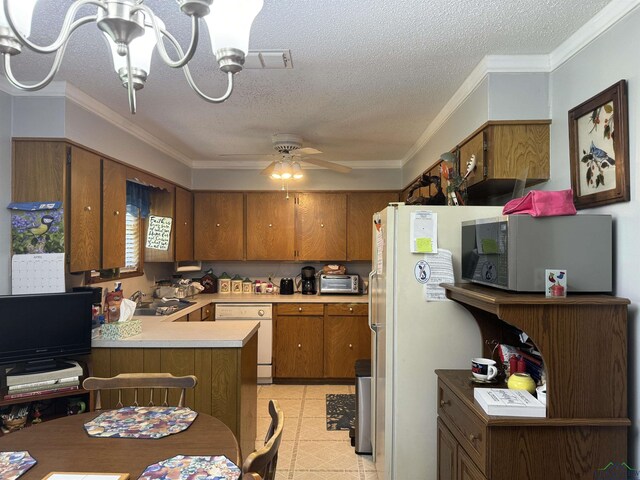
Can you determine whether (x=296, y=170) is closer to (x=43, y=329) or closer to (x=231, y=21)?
(x=43, y=329)

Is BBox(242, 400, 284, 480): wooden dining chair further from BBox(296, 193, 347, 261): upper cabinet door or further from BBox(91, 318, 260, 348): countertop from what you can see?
BBox(296, 193, 347, 261): upper cabinet door

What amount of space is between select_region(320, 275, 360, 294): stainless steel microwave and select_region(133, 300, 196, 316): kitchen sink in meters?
1.49

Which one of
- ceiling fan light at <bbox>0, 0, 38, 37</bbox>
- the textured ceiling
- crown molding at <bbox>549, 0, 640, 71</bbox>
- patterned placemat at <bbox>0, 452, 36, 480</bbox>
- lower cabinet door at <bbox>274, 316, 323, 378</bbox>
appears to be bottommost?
lower cabinet door at <bbox>274, 316, 323, 378</bbox>

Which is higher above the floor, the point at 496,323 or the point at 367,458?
the point at 496,323

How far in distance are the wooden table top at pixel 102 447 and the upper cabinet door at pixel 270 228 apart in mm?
3170

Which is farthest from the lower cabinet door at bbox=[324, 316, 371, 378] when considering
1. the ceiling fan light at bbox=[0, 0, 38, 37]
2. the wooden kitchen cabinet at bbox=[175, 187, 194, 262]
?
the ceiling fan light at bbox=[0, 0, 38, 37]

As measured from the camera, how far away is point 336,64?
2.20 meters

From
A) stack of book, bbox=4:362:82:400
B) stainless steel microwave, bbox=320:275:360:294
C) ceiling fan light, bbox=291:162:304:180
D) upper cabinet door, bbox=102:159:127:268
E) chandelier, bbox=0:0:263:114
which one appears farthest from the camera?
stainless steel microwave, bbox=320:275:360:294

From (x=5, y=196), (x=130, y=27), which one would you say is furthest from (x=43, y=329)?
(x=130, y=27)

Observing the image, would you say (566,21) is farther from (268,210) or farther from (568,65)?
(268,210)

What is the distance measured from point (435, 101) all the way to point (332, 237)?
226 centimetres

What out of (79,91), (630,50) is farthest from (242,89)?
(630,50)

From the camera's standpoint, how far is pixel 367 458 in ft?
9.25

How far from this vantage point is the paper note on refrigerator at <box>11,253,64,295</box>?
2391mm
